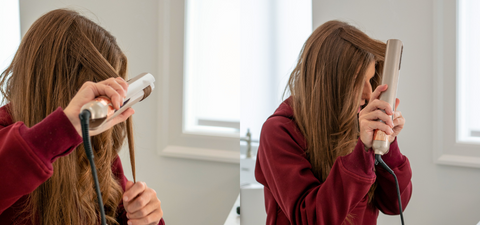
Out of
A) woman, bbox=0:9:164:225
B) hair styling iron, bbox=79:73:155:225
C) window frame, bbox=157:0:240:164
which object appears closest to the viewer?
hair styling iron, bbox=79:73:155:225

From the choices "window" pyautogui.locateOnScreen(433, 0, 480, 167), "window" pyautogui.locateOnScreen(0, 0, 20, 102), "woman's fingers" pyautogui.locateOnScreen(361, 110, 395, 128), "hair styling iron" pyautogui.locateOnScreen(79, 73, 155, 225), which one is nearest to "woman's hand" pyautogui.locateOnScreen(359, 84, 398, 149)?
"woman's fingers" pyautogui.locateOnScreen(361, 110, 395, 128)

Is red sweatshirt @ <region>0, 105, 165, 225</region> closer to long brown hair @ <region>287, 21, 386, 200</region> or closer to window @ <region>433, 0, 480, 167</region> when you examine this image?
long brown hair @ <region>287, 21, 386, 200</region>

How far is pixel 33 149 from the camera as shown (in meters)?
0.26

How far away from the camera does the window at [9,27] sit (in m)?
0.42

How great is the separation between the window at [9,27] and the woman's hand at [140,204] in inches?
8.4

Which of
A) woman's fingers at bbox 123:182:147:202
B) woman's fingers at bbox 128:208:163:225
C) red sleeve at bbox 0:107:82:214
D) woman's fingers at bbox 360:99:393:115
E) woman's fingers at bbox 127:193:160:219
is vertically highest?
woman's fingers at bbox 360:99:393:115

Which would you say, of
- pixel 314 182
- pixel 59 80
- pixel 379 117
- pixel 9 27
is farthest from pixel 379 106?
pixel 9 27

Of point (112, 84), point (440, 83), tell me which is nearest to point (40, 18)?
point (112, 84)

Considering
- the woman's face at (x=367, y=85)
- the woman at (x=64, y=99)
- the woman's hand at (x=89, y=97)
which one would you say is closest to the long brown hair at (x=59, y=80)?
the woman at (x=64, y=99)

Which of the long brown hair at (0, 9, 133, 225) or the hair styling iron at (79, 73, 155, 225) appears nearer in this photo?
the hair styling iron at (79, 73, 155, 225)

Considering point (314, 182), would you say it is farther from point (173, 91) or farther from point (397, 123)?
point (173, 91)

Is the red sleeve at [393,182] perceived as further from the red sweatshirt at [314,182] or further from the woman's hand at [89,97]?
the woman's hand at [89,97]

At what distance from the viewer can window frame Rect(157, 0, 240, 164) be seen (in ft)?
1.56

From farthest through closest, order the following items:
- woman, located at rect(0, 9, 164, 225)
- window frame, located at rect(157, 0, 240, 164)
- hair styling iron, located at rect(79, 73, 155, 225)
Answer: window frame, located at rect(157, 0, 240, 164) < woman, located at rect(0, 9, 164, 225) < hair styling iron, located at rect(79, 73, 155, 225)
